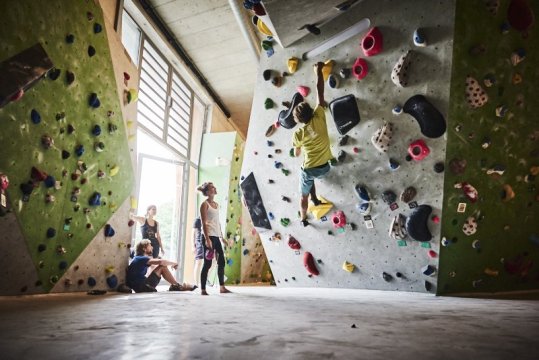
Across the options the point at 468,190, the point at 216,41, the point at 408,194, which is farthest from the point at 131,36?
the point at 468,190

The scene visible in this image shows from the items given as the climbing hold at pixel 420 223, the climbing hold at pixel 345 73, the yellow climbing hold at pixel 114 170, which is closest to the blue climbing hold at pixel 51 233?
the yellow climbing hold at pixel 114 170

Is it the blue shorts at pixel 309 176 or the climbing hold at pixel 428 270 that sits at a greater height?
the blue shorts at pixel 309 176

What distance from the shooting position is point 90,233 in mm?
3566

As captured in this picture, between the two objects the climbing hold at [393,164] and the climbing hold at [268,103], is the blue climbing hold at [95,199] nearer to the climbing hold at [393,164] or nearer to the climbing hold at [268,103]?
the climbing hold at [268,103]

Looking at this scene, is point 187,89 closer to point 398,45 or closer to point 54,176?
point 54,176

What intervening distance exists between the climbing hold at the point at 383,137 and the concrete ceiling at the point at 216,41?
10.6 feet

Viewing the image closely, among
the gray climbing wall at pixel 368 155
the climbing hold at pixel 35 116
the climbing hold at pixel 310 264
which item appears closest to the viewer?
the climbing hold at pixel 35 116

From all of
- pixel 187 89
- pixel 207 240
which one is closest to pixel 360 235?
pixel 207 240

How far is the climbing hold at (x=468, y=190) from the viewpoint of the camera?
3.11m

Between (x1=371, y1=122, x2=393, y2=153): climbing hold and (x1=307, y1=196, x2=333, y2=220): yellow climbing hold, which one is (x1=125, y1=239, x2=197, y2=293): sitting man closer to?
(x1=307, y1=196, x2=333, y2=220): yellow climbing hold

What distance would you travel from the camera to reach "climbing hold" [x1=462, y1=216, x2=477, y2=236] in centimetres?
322

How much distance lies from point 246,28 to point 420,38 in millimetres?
3428

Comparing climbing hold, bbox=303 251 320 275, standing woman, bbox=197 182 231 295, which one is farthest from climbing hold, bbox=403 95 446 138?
standing woman, bbox=197 182 231 295

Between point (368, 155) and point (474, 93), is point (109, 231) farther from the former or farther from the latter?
point (474, 93)
